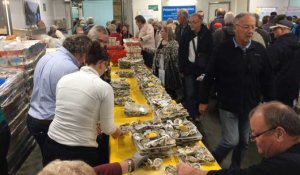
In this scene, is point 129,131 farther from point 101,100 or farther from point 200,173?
point 200,173

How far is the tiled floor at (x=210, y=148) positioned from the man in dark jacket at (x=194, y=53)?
1.47 feet

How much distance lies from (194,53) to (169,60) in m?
0.60

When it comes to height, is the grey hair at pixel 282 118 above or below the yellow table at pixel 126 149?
above

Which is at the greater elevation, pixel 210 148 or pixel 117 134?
pixel 117 134

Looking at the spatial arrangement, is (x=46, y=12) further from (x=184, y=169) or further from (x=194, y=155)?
(x=184, y=169)

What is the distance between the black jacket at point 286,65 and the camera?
12.1 feet

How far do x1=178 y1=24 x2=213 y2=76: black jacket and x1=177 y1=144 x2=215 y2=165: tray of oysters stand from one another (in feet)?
7.96

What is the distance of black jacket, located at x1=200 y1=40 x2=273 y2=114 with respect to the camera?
2748mm

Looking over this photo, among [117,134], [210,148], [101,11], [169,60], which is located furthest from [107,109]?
[101,11]

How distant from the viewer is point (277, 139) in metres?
1.44

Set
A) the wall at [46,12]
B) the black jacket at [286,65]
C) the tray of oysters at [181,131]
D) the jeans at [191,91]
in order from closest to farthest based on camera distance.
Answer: the tray of oysters at [181,131], the black jacket at [286,65], the jeans at [191,91], the wall at [46,12]

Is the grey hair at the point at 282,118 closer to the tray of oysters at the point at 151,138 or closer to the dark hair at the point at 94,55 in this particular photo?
the tray of oysters at the point at 151,138

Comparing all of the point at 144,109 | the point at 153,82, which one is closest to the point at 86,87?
the point at 144,109

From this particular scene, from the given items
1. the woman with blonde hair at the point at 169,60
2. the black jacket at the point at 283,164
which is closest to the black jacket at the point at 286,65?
the woman with blonde hair at the point at 169,60
